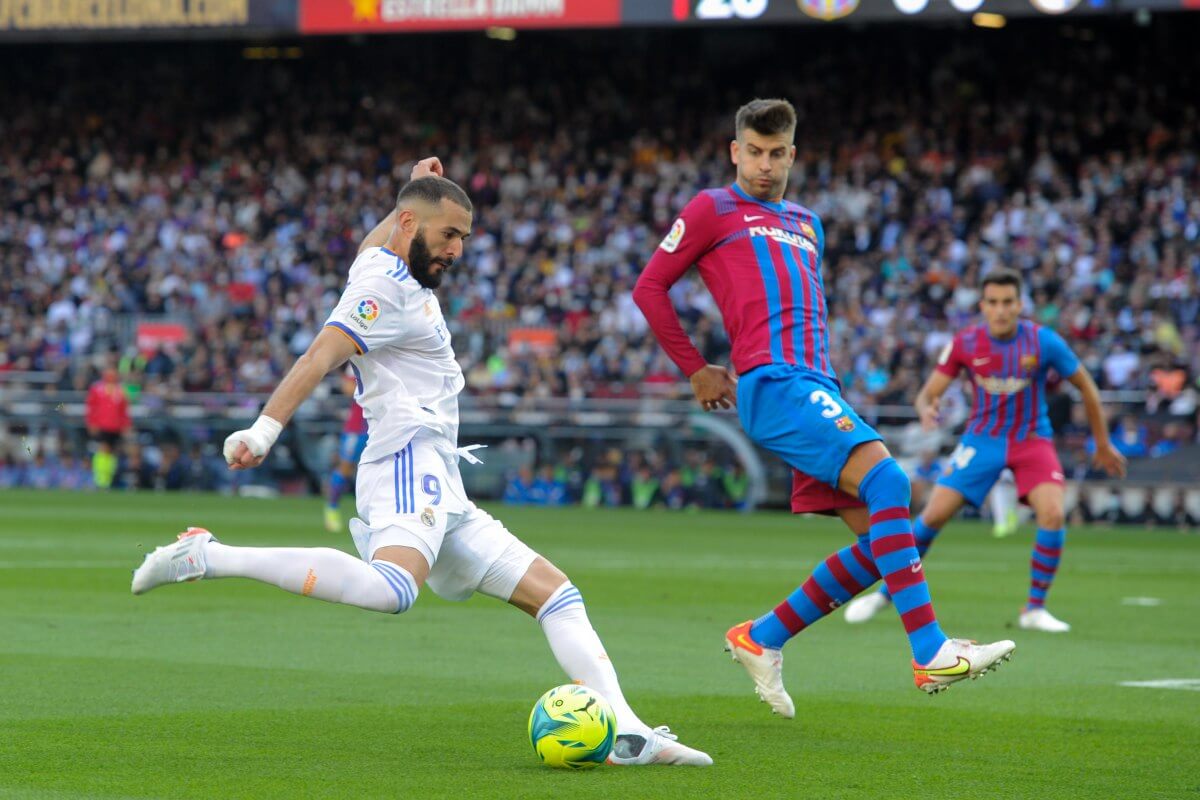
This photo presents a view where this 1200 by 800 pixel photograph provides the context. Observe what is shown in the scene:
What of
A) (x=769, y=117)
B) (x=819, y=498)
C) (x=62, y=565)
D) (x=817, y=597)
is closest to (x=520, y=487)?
(x=62, y=565)

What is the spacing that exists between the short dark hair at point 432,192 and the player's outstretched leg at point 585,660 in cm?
131

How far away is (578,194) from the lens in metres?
35.1

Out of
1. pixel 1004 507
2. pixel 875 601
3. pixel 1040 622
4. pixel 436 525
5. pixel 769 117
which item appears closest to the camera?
pixel 436 525

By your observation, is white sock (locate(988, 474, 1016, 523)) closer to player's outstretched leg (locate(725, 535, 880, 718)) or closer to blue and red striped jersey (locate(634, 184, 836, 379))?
player's outstretched leg (locate(725, 535, 880, 718))

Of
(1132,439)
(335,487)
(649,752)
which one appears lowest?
(335,487)

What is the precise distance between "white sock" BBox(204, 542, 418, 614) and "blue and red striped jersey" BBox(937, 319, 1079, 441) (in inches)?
272

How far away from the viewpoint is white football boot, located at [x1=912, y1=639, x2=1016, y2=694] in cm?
657

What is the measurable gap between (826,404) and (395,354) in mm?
1716

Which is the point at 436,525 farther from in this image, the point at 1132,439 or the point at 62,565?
the point at 1132,439

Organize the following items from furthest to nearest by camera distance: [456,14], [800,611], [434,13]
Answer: [434,13]
[456,14]
[800,611]

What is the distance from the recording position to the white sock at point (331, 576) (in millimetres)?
6109

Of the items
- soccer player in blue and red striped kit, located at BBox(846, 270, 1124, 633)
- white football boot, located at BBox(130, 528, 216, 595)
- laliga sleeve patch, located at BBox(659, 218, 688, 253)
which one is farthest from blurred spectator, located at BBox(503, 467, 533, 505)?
white football boot, located at BBox(130, 528, 216, 595)

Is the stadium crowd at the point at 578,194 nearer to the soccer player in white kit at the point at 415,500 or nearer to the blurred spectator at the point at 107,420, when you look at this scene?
the blurred spectator at the point at 107,420

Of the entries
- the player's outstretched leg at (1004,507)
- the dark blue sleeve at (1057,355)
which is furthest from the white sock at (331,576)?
the player's outstretched leg at (1004,507)
